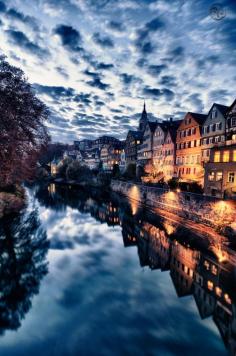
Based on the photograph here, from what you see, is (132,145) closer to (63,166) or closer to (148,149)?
(148,149)

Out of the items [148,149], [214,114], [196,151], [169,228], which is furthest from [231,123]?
[148,149]

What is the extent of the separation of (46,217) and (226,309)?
2735 cm

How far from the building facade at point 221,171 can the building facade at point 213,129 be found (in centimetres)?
425

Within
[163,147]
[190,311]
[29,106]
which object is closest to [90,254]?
[190,311]

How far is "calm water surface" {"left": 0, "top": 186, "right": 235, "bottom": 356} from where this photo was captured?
30.2ft

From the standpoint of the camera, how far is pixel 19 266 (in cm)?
1608

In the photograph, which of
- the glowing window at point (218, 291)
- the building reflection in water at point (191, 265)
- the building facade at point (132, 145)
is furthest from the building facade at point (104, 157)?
the glowing window at point (218, 291)

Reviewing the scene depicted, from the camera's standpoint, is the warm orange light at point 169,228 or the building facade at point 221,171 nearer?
the warm orange light at point 169,228

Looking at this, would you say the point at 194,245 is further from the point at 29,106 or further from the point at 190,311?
the point at 29,106

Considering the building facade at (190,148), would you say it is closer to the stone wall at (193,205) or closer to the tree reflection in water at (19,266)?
the stone wall at (193,205)

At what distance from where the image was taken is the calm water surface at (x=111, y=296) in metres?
9.20

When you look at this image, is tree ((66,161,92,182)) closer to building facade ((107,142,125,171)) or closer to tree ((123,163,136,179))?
building facade ((107,142,125,171))

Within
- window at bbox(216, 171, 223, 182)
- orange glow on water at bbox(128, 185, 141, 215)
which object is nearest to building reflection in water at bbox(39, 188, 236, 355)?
window at bbox(216, 171, 223, 182)

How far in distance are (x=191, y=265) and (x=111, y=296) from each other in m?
7.05
